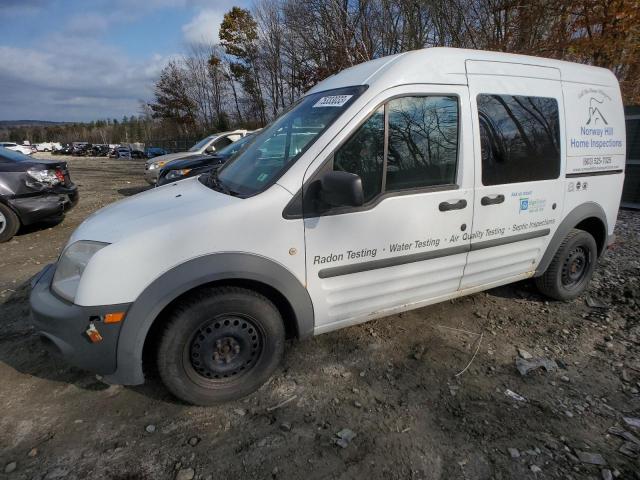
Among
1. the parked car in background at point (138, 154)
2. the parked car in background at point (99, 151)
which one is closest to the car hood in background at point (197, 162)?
the parked car in background at point (138, 154)

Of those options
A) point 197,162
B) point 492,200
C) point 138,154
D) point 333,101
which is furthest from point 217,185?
point 138,154

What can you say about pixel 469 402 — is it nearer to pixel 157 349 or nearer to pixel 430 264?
pixel 430 264

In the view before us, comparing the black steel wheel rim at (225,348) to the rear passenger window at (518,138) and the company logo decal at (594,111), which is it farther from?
the company logo decal at (594,111)

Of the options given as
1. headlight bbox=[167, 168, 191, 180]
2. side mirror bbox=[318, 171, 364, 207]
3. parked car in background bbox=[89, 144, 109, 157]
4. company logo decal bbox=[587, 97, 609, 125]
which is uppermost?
parked car in background bbox=[89, 144, 109, 157]

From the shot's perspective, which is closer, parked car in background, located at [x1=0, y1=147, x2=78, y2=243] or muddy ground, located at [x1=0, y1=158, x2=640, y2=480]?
muddy ground, located at [x1=0, y1=158, x2=640, y2=480]

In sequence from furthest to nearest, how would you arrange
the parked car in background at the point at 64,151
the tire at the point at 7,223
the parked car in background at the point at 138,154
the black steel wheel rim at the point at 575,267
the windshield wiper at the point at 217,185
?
the parked car in background at the point at 64,151, the parked car in background at the point at 138,154, the tire at the point at 7,223, the black steel wheel rim at the point at 575,267, the windshield wiper at the point at 217,185

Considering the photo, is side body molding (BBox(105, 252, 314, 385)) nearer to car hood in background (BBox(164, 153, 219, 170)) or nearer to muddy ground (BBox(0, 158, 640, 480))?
muddy ground (BBox(0, 158, 640, 480))

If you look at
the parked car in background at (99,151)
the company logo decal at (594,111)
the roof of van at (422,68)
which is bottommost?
the company logo decal at (594,111)

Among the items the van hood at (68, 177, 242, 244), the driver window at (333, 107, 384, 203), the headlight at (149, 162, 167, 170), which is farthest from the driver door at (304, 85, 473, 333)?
the headlight at (149, 162, 167, 170)

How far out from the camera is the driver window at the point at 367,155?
2.35m

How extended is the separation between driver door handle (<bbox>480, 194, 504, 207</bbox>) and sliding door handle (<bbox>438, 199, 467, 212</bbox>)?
0.60ft

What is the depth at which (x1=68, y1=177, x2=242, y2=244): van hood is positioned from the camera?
2109 millimetres

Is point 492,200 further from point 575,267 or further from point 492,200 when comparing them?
point 575,267

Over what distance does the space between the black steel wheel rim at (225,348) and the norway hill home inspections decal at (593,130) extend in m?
3.00
